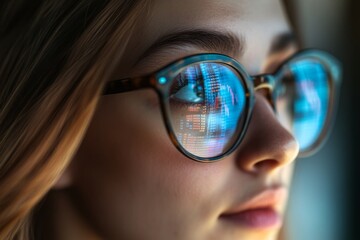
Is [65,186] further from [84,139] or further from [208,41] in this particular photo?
[208,41]

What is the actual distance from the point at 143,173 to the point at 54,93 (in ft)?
0.67

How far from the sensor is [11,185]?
0.83 m

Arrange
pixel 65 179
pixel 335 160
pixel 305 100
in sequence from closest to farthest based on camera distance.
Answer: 1. pixel 65 179
2. pixel 305 100
3. pixel 335 160

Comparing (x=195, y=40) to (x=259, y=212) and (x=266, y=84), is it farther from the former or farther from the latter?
(x=259, y=212)

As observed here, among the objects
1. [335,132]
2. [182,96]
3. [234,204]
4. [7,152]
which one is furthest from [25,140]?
[335,132]

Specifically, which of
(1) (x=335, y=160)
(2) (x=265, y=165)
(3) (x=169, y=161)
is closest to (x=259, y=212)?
(2) (x=265, y=165)

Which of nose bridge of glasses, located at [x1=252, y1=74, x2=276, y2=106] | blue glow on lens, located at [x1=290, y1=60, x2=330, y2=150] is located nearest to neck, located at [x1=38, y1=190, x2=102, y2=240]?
nose bridge of glasses, located at [x1=252, y1=74, x2=276, y2=106]

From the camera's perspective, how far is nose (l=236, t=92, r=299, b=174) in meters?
0.86

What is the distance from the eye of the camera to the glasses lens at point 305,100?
1100mm

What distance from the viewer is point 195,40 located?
32.9 inches

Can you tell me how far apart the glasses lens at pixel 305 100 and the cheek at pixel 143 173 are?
0.33 metres

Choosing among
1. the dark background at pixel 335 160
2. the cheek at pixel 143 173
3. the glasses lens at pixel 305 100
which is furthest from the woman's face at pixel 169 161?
the dark background at pixel 335 160

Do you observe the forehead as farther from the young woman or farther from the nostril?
the nostril

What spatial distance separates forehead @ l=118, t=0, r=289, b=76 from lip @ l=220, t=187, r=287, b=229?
0.24 meters
